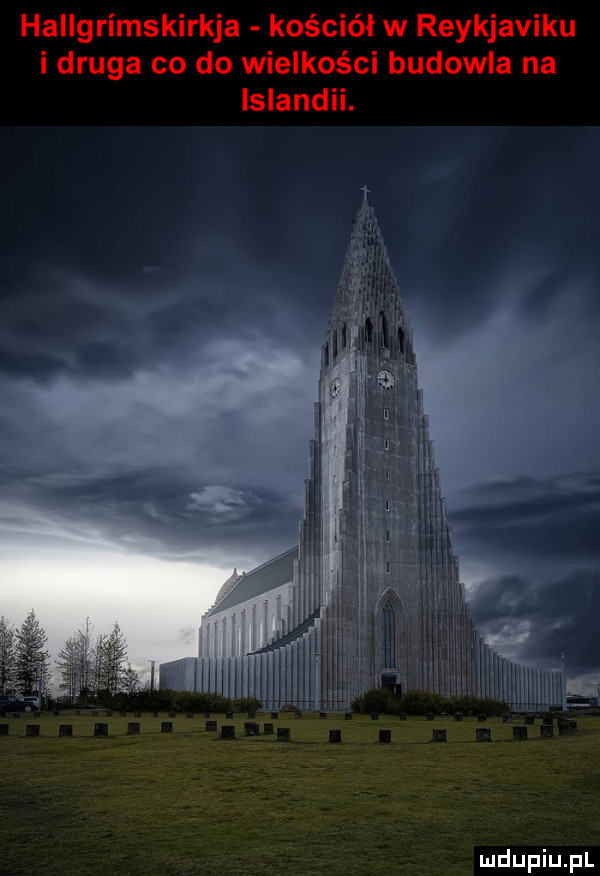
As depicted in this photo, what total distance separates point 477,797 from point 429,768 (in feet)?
12.3

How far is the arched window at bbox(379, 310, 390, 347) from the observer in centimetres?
8925

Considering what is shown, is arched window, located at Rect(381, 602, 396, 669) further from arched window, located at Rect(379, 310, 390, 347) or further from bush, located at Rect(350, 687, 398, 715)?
arched window, located at Rect(379, 310, 390, 347)

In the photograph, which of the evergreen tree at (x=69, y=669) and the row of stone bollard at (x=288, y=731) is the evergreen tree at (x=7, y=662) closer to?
the evergreen tree at (x=69, y=669)

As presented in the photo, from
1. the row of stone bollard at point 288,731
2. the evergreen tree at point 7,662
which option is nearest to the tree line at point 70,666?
the evergreen tree at point 7,662

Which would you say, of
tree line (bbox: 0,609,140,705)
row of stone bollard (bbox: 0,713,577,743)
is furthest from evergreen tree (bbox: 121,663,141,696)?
row of stone bollard (bbox: 0,713,577,743)

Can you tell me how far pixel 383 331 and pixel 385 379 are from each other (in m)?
6.29

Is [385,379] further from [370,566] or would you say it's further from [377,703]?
[377,703]

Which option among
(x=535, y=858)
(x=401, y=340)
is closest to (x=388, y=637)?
(x=401, y=340)

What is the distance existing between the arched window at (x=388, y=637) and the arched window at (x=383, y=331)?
27.2 metres

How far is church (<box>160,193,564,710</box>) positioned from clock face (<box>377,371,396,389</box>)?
0.14m

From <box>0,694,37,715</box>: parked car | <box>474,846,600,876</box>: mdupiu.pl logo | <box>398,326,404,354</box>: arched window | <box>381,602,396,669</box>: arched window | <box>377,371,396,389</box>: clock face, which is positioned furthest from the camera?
<box>398,326,404,354</box>: arched window

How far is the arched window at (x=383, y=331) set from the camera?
89250 mm

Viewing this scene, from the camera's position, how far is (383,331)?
9025 cm

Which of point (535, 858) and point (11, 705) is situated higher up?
point (535, 858)
